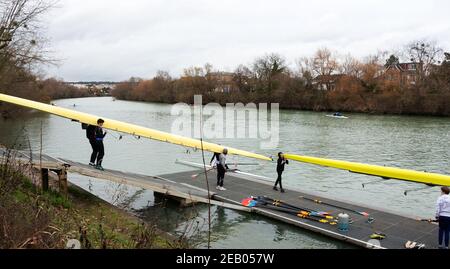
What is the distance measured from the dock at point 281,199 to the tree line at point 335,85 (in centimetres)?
5463

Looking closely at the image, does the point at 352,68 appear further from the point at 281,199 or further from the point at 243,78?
the point at 281,199

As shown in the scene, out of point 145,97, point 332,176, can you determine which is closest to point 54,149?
point 332,176

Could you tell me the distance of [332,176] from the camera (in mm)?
21734

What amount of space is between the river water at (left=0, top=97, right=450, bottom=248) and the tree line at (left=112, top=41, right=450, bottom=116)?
1565 centimetres

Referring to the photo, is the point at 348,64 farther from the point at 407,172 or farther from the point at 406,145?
the point at 407,172

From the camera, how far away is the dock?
11164 millimetres

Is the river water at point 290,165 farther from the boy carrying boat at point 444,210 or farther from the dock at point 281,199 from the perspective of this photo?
the boy carrying boat at point 444,210

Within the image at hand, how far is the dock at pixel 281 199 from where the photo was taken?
11.2 meters

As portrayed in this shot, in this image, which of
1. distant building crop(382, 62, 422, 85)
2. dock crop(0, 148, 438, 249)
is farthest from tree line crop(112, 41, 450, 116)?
dock crop(0, 148, 438, 249)

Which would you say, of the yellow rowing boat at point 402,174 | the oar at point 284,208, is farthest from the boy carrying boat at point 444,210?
the oar at point 284,208

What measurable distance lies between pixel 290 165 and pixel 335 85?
60.0m

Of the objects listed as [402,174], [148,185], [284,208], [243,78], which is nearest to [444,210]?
[402,174]

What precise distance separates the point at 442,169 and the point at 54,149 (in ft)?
88.6

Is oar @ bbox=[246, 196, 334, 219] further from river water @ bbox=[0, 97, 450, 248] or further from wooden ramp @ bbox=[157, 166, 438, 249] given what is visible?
river water @ bbox=[0, 97, 450, 248]
